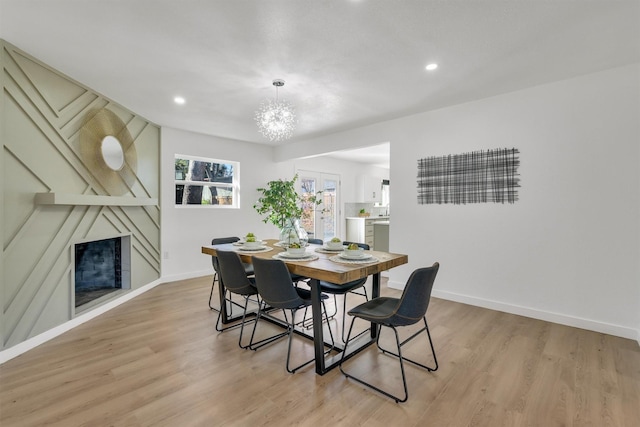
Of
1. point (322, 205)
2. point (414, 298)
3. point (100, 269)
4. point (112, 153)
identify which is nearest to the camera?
point (414, 298)

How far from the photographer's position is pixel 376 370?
2.17m

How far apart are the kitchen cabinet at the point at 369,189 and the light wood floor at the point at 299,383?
5312 millimetres

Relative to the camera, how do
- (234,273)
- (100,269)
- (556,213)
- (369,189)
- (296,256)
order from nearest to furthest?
(296,256) → (234,273) → (556,213) → (100,269) → (369,189)

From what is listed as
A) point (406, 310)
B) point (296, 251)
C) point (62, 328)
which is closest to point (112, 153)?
point (62, 328)

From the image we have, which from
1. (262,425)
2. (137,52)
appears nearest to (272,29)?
(137,52)

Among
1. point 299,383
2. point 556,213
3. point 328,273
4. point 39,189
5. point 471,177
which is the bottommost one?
point 299,383

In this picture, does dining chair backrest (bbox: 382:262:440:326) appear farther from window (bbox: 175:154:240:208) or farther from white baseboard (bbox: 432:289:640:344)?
window (bbox: 175:154:240:208)

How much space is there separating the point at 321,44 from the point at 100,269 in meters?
3.64

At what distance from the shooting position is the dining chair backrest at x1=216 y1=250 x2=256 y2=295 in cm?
249

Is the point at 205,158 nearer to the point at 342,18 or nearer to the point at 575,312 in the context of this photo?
the point at 342,18

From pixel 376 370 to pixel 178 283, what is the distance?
11.6 feet

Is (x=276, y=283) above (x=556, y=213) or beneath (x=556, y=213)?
beneath

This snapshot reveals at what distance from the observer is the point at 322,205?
23.6 ft

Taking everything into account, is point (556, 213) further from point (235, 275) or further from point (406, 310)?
point (235, 275)
